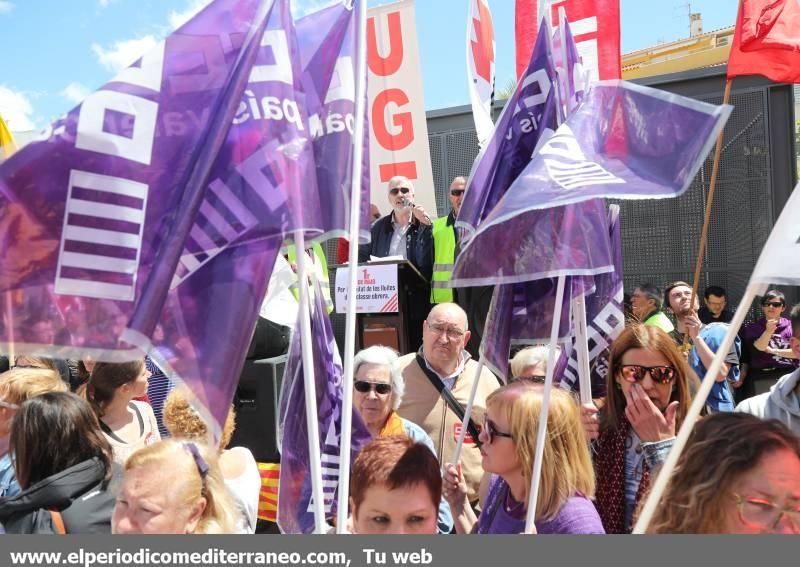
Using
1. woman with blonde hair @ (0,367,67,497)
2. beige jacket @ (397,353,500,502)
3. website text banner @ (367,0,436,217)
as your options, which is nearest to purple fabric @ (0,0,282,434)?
woman with blonde hair @ (0,367,67,497)

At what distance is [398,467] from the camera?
2342mm

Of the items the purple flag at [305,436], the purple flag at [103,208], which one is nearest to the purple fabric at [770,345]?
the purple flag at [305,436]

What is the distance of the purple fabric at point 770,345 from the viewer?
21.1 feet

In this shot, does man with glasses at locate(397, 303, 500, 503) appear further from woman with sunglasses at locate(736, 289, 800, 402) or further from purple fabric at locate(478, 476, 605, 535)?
woman with sunglasses at locate(736, 289, 800, 402)

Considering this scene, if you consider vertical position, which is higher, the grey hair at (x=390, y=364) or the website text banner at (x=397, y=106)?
the website text banner at (x=397, y=106)

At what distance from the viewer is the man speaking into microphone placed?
6754 mm

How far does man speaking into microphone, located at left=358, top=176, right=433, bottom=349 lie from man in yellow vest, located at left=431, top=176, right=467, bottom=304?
75 mm

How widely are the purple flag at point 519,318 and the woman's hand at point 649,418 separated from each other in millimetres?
455

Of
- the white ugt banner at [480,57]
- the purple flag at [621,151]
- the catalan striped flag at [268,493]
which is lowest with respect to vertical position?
the catalan striped flag at [268,493]

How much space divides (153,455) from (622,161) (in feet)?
5.52

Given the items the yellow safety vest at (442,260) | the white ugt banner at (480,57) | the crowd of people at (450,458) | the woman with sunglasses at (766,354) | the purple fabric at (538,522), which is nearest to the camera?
the crowd of people at (450,458)

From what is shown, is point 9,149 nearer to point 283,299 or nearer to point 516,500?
point 516,500

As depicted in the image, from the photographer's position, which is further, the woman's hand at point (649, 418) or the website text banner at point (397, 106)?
the website text banner at point (397, 106)
